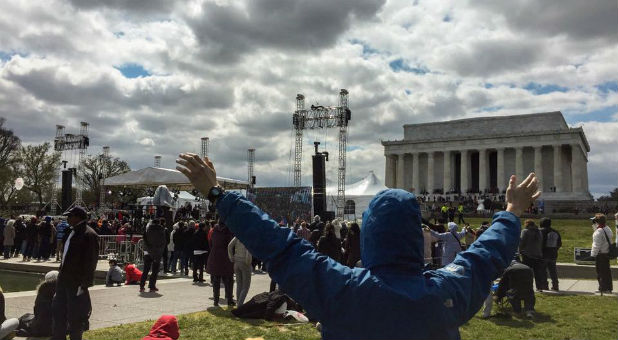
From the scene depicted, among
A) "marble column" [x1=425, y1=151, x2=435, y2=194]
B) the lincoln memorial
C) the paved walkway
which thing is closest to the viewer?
the paved walkway

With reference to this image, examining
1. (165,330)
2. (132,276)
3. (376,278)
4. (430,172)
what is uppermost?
(430,172)

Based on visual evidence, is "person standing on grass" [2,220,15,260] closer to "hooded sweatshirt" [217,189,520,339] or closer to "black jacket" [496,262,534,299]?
"black jacket" [496,262,534,299]

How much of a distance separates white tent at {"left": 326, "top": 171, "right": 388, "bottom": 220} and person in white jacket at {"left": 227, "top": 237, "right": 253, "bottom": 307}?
2302 cm

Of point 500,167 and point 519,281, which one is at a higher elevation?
point 500,167

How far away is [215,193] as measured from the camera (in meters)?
1.77

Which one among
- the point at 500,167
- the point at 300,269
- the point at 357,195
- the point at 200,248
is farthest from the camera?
the point at 500,167

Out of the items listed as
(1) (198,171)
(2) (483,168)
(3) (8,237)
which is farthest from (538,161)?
(1) (198,171)

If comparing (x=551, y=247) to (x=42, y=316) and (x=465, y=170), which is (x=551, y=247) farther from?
(x=465, y=170)

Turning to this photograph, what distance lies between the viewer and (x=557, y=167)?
57750 millimetres

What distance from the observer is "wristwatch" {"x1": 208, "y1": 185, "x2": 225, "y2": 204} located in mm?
1762

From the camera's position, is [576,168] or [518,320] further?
[576,168]

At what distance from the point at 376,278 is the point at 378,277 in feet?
0.06

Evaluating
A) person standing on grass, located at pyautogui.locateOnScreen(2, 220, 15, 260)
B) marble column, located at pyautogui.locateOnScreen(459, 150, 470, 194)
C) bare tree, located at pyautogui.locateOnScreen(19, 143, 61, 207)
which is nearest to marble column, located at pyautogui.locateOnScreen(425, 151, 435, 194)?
marble column, located at pyautogui.locateOnScreen(459, 150, 470, 194)

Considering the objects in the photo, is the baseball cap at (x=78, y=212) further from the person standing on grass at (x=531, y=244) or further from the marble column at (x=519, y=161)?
the marble column at (x=519, y=161)
